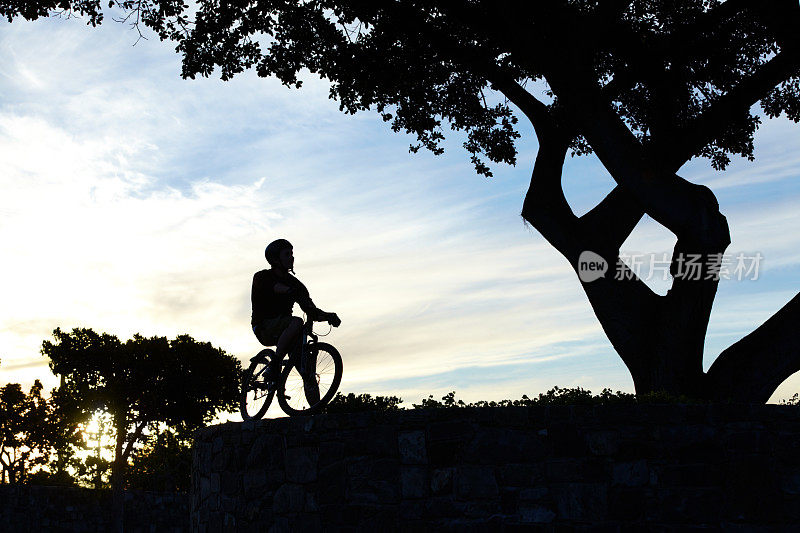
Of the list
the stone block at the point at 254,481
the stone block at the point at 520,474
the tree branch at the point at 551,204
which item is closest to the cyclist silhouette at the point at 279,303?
the stone block at the point at 254,481

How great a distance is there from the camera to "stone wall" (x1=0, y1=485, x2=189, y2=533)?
57.1 ft

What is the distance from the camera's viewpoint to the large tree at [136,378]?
90.1 ft

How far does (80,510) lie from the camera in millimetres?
18766

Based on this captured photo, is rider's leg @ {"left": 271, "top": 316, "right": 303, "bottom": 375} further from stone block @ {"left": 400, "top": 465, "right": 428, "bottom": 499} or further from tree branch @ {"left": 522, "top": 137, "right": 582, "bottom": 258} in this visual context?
tree branch @ {"left": 522, "top": 137, "right": 582, "bottom": 258}

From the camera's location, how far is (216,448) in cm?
999

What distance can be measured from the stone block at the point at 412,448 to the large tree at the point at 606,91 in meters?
4.69

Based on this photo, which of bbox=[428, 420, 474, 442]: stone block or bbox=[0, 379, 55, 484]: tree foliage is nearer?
bbox=[428, 420, 474, 442]: stone block

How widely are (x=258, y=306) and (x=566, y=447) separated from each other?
4.01 metres

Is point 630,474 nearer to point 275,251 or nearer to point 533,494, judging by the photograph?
point 533,494

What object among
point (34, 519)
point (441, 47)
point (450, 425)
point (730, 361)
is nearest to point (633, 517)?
point (450, 425)

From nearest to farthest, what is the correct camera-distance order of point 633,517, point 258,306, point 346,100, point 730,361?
point 633,517 < point 258,306 < point 730,361 < point 346,100

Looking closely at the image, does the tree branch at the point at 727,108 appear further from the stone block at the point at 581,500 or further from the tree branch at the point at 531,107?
the stone block at the point at 581,500

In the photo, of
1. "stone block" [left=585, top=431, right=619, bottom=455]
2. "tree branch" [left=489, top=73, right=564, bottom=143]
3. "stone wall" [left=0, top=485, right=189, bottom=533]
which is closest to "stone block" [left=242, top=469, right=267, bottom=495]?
"stone block" [left=585, top=431, right=619, bottom=455]

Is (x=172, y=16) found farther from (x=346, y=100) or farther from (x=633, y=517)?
(x=633, y=517)
